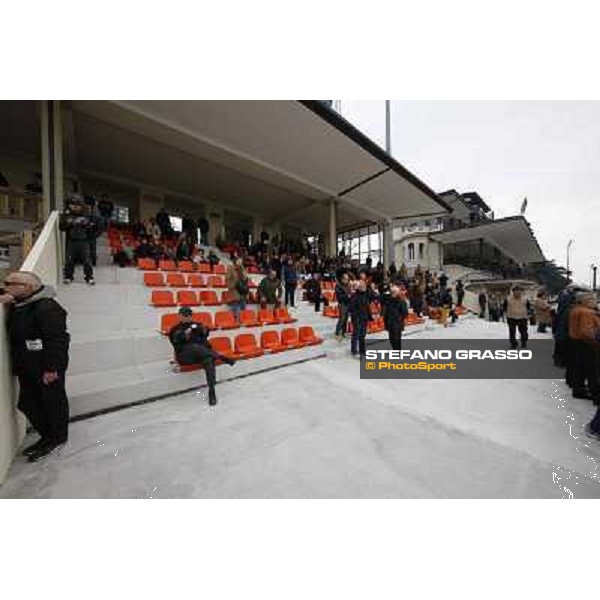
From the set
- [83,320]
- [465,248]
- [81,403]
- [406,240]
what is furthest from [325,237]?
[81,403]

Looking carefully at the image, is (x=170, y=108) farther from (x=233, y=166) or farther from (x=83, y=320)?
(x=83, y=320)

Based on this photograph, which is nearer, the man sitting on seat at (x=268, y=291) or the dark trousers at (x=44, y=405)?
the dark trousers at (x=44, y=405)

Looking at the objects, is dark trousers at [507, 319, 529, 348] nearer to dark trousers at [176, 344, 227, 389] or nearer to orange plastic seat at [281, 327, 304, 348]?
orange plastic seat at [281, 327, 304, 348]

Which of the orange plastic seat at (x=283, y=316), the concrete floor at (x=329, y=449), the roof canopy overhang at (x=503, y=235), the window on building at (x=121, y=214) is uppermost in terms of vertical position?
the roof canopy overhang at (x=503, y=235)

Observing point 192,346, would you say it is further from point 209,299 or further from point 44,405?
point 209,299

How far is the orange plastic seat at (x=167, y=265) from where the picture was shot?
820cm

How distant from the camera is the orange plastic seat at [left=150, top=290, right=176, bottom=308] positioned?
6073mm

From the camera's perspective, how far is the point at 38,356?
2697mm

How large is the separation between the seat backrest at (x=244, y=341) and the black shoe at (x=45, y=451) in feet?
8.76

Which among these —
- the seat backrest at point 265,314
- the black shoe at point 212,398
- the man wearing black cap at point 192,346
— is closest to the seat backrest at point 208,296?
the seat backrest at point 265,314

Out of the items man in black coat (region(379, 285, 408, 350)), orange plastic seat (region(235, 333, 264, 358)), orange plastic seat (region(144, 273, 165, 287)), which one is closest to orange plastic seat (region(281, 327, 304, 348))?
orange plastic seat (region(235, 333, 264, 358))

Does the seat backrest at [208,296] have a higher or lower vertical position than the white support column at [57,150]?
lower

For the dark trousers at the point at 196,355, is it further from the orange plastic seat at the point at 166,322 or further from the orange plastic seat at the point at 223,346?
the orange plastic seat at the point at 166,322

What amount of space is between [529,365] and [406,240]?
23.3m
